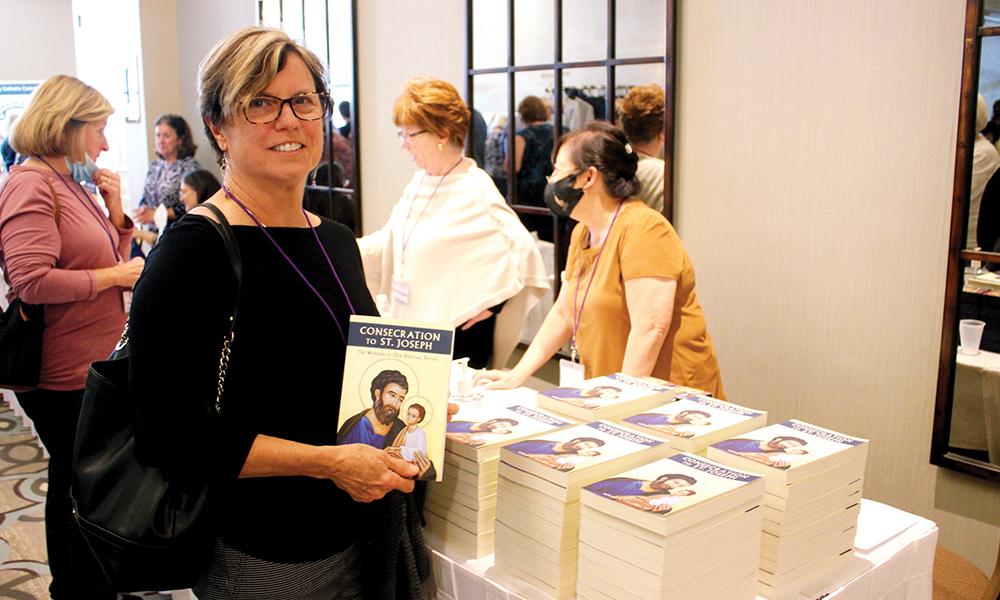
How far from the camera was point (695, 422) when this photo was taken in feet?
4.86

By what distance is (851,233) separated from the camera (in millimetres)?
2596

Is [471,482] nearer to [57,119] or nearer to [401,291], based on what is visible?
[401,291]

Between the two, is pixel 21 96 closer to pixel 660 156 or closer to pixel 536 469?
pixel 660 156

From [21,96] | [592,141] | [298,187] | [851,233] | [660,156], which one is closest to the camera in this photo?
[298,187]

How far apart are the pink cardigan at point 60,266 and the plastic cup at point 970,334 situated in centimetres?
248

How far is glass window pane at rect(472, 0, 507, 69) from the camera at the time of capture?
373 centimetres

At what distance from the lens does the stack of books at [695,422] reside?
4.63 feet

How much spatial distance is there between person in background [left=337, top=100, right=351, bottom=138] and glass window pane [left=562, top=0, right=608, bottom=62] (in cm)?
174

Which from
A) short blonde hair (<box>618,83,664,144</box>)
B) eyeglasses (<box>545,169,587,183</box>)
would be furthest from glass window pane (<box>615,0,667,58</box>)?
eyeglasses (<box>545,169,587,183</box>)

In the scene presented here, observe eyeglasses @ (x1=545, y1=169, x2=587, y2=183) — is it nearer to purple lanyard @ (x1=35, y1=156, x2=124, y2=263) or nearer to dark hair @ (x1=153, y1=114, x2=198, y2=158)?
purple lanyard @ (x1=35, y1=156, x2=124, y2=263)

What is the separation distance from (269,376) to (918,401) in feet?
6.68

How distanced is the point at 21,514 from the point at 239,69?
3.17 metres

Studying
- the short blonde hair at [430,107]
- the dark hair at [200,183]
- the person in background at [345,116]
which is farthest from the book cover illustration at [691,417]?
the dark hair at [200,183]

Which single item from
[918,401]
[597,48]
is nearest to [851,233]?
[918,401]
